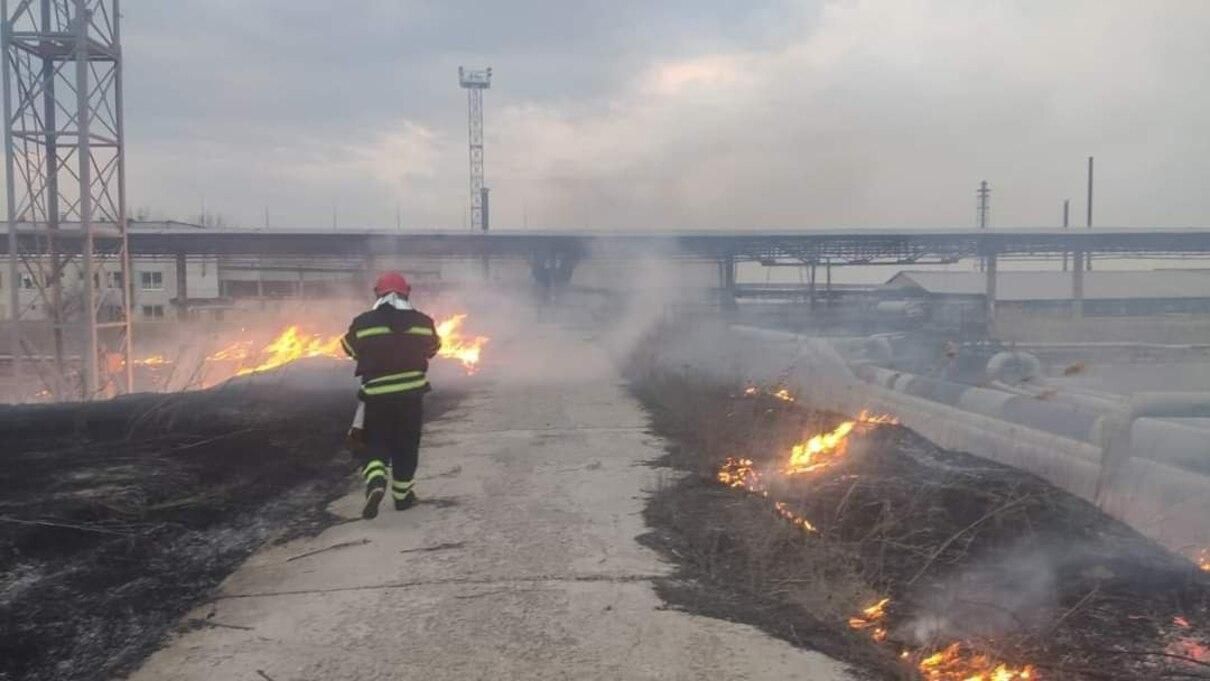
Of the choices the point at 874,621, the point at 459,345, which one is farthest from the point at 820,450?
the point at 459,345

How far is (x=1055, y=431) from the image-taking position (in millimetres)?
7000

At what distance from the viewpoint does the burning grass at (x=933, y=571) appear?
3473mm

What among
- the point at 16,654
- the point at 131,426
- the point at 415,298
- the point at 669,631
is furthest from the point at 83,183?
the point at 669,631

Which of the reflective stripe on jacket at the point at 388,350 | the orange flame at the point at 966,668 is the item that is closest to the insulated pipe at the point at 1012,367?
the reflective stripe on jacket at the point at 388,350

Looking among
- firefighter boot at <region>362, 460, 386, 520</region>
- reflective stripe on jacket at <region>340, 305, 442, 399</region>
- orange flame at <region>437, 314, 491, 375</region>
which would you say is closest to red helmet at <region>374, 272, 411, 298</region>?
reflective stripe on jacket at <region>340, 305, 442, 399</region>

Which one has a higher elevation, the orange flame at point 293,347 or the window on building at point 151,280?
the window on building at point 151,280

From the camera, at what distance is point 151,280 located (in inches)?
2053

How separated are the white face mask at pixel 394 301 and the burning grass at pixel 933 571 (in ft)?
7.86

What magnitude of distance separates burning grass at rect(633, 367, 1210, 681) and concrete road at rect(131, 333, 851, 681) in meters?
0.31

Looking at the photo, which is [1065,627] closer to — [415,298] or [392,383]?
[392,383]

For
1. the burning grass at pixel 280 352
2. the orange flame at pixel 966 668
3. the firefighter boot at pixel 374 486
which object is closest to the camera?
the orange flame at pixel 966 668

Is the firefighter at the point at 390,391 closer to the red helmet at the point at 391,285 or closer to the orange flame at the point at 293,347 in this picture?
the red helmet at the point at 391,285

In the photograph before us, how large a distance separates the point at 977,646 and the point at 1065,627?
0.51 m

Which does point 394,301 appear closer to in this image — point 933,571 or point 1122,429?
point 933,571
